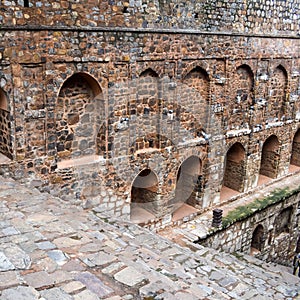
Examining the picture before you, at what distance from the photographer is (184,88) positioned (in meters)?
9.78

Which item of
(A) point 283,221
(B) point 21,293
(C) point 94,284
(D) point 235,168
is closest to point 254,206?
(D) point 235,168

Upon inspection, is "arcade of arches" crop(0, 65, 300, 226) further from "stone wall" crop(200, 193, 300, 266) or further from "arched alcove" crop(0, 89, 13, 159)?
"stone wall" crop(200, 193, 300, 266)

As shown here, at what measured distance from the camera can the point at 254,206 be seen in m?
11.6

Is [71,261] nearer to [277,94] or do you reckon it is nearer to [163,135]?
[163,135]

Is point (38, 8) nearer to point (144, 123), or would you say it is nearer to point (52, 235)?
point (144, 123)

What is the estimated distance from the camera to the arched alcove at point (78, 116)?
306 inches

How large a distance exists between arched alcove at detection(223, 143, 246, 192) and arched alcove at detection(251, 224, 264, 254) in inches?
50.2

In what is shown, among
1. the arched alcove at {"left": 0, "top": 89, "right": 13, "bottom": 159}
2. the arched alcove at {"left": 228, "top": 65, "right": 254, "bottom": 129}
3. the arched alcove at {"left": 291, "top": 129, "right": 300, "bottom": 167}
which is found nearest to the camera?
the arched alcove at {"left": 0, "top": 89, "right": 13, "bottom": 159}

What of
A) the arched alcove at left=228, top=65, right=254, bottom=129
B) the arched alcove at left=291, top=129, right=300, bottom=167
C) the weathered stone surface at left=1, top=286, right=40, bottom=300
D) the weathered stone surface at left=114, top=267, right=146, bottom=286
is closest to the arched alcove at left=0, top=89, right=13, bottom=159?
the weathered stone surface at left=114, top=267, right=146, bottom=286

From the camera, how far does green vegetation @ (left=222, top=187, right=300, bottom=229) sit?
10.7 metres

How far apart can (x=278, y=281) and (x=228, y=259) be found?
115 cm

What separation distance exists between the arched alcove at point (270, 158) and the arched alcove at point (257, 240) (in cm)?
238

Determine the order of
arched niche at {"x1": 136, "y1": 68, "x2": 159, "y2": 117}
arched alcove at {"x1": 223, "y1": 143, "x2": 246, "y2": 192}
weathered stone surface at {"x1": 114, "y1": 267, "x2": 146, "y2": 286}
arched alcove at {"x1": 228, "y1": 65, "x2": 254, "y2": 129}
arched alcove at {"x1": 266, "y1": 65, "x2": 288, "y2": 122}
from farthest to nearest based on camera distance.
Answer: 1. arched alcove at {"x1": 266, "y1": 65, "x2": 288, "y2": 122}
2. arched alcove at {"x1": 223, "y1": 143, "x2": 246, "y2": 192}
3. arched alcove at {"x1": 228, "y1": 65, "x2": 254, "y2": 129}
4. arched niche at {"x1": 136, "y1": 68, "x2": 159, "y2": 117}
5. weathered stone surface at {"x1": 114, "y1": 267, "x2": 146, "y2": 286}

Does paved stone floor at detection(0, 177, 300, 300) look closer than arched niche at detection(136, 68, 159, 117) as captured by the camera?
Yes
